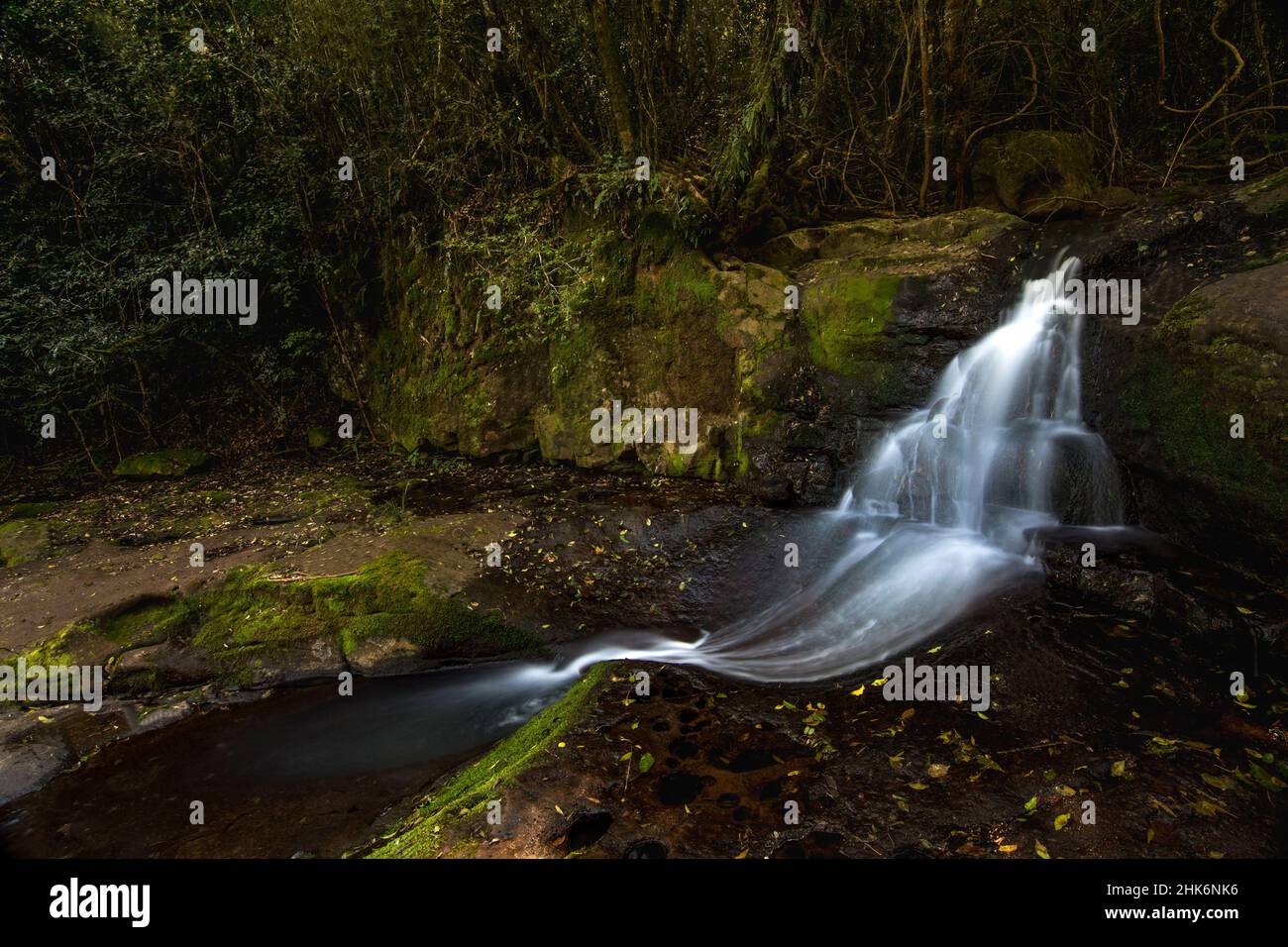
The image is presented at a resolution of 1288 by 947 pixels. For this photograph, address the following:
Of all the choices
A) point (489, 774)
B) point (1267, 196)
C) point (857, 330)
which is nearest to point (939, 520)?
point (857, 330)

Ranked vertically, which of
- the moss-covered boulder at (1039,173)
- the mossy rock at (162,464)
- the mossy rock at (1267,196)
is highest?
the moss-covered boulder at (1039,173)

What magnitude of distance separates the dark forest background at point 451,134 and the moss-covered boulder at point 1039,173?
1.13 feet

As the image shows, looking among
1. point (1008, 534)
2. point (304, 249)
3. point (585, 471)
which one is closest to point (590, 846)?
point (1008, 534)

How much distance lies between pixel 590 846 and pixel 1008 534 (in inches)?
190

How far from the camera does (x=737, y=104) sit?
9273mm

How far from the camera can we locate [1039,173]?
8.16 m

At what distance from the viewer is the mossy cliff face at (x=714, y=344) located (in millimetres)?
7574

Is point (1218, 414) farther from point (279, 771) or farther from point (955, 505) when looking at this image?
point (279, 771)

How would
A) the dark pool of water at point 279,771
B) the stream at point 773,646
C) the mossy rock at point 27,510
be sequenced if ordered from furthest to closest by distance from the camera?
the mossy rock at point 27,510 → the stream at point 773,646 → the dark pool of water at point 279,771

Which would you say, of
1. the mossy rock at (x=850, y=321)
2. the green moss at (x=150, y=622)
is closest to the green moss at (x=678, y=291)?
the mossy rock at (x=850, y=321)

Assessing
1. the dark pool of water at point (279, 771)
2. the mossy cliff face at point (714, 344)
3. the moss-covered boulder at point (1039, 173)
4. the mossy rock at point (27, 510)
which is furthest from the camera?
the mossy rock at point (27, 510)

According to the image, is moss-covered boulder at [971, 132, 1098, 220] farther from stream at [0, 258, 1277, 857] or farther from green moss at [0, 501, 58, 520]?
green moss at [0, 501, 58, 520]

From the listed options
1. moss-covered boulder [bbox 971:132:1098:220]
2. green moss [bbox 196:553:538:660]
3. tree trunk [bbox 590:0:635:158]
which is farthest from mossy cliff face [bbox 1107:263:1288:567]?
tree trunk [bbox 590:0:635:158]

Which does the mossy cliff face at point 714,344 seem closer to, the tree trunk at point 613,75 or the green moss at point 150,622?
the tree trunk at point 613,75
